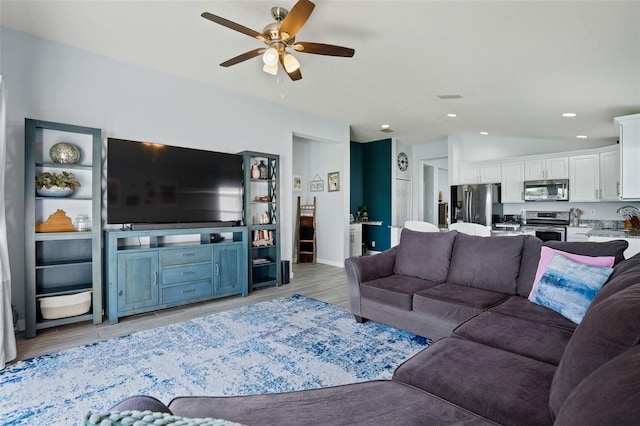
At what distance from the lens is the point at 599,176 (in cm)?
537

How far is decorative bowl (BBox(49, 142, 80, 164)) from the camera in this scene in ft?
10.5

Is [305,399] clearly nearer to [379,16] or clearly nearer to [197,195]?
[379,16]

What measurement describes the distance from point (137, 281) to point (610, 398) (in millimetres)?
3777

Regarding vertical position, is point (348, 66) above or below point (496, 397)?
above

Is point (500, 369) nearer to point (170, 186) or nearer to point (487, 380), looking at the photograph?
point (487, 380)

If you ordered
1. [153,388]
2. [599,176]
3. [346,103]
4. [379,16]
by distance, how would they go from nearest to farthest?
1. [153,388]
2. [379,16]
3. [346,103]
4. [599,176]

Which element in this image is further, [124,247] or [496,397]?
[124,247]

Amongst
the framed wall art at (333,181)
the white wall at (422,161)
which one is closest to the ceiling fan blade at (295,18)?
the framed wall art at (333,181)

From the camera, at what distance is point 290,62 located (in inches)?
115

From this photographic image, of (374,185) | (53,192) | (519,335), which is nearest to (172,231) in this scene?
(53,192)

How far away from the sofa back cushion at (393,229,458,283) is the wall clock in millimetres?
4678

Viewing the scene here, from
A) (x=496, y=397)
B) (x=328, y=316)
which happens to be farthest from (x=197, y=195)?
(x=496, y=397)

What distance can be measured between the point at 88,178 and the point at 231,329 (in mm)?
2253

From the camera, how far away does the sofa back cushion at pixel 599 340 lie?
0.88 metres
